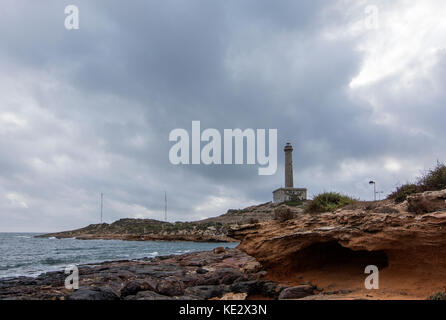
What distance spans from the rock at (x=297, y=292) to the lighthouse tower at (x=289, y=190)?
71.0 meters

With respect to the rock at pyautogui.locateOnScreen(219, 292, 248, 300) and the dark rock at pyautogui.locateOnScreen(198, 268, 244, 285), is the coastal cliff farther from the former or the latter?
the rock at pyautogui.locateOnScreen(219, 292, 248, 300)

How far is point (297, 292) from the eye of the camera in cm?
1063

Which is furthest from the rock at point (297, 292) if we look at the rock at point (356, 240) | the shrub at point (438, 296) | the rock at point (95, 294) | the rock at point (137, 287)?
the rock at point (95, 294)

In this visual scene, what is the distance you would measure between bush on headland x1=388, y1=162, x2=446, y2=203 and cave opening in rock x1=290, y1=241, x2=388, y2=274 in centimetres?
319

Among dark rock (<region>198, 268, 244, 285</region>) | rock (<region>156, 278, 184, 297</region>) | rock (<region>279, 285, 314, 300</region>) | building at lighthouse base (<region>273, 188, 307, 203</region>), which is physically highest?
building at lighthouse base (<region>273, 188, 307, 203</region>)

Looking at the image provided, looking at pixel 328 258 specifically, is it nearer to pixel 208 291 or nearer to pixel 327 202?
pixel 327 202

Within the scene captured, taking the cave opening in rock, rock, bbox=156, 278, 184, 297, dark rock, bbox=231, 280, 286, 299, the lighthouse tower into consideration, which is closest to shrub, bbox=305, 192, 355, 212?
the cave opening in rock

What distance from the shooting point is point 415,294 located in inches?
340

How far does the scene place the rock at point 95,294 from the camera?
33.4 ft

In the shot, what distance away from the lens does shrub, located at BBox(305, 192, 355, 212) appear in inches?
611

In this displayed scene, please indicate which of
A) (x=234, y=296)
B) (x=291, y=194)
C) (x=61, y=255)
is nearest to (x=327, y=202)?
(x=234, y=296)

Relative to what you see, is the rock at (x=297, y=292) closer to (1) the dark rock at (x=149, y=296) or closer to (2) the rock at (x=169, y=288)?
(2) the rock at (x=169, y=288)

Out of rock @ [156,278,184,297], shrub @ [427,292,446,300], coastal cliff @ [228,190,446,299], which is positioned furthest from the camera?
rock @ [156,278,184,297]
